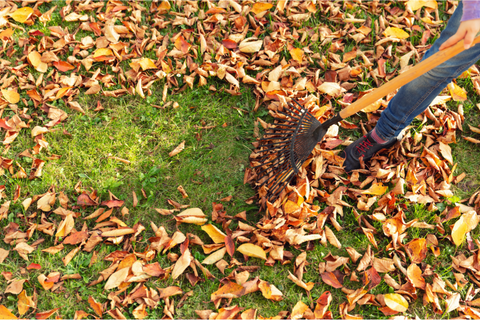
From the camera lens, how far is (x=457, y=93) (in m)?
2.84

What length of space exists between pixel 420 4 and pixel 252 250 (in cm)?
275

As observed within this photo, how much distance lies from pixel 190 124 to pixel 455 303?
2163 millimetres

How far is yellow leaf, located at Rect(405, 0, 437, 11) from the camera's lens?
128 inches

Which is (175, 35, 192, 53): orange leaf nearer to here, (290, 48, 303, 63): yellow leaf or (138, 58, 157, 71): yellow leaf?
(138, 58, 157, 71): yellow leaf

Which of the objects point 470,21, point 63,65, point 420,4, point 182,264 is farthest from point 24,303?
point 420,4

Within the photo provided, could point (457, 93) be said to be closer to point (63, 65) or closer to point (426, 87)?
point (426, 87)

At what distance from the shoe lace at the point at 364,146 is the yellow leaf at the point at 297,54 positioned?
916 mm

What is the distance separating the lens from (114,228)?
7.90 feet

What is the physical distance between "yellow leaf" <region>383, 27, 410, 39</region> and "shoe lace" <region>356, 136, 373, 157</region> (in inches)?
47.7

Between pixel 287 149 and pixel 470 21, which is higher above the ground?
pixel 470 21

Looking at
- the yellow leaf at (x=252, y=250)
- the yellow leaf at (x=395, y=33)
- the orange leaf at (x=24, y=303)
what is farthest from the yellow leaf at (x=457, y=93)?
the orange leaf at (x=24, y=303)

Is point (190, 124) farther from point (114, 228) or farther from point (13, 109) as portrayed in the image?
point (13, 109)

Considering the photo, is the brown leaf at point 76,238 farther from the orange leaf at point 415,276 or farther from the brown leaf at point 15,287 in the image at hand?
the orange leaf at point 415,276

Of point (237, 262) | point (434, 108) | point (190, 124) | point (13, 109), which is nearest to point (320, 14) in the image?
point (434, 108)
